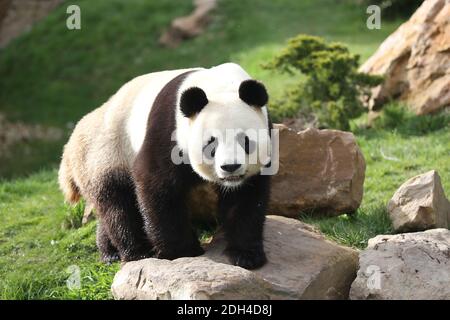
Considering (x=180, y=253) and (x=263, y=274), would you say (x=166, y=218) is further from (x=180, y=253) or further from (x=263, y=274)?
(x=263, y=274)

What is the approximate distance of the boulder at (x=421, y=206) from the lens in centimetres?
512

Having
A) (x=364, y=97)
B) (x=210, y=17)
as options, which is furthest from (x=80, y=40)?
(x=364, y=97)

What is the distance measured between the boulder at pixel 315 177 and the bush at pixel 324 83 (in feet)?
7.83

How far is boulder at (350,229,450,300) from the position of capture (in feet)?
13.6

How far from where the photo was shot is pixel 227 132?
414 cm

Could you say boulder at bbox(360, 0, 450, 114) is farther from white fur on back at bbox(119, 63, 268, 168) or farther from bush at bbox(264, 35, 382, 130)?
white fur on back at bbox(119, 63, 268, 168)

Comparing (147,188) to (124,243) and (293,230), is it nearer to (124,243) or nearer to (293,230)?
(124,243)

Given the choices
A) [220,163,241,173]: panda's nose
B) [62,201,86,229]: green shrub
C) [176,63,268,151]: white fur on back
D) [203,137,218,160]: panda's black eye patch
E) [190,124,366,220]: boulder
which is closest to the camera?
[220,163,241,173]: panda's nose

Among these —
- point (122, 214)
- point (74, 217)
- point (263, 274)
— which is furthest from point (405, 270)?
point (74, 217)

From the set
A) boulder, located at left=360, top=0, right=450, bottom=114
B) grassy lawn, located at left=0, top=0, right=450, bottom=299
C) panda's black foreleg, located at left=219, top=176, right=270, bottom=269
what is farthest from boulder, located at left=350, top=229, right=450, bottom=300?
boulder, located at left=360, top=0, right=450, bottom=114

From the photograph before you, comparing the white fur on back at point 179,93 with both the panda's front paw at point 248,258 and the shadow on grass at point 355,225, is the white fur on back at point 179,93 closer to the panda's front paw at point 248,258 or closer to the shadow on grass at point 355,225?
the panda's front paw at point 248,258

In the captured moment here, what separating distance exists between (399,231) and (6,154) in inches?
324

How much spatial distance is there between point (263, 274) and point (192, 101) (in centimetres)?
111

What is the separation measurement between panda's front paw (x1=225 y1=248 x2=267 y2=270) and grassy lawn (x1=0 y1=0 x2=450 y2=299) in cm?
125
